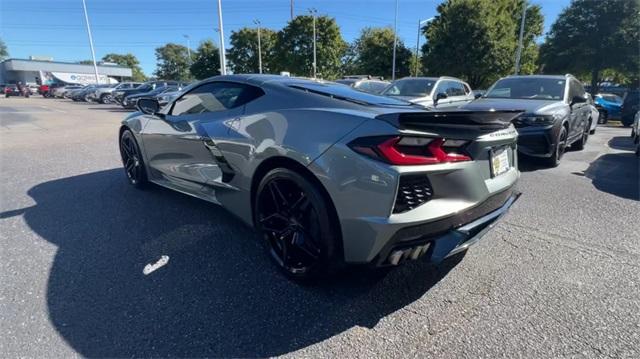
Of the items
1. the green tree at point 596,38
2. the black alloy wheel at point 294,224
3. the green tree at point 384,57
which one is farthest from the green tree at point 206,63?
the black alloy wheel at point 294,224

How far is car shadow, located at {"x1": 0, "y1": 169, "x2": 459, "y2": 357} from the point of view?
1.92 m

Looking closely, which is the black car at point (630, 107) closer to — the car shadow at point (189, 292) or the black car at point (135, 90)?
the car shadow at point (189, 292)

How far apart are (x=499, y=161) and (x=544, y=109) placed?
13.1 feet

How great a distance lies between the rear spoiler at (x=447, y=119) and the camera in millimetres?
1879

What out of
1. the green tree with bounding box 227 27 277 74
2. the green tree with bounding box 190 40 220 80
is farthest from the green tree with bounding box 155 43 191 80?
the green tree with bounding box 227 27 277 74

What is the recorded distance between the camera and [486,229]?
224 centimetres

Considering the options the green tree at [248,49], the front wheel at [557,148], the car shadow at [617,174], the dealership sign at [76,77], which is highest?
the green tree at [248,49]

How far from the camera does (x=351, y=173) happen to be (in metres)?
1.96

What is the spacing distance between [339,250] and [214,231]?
5.16 ft

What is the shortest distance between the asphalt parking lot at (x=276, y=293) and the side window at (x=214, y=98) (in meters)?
1.09

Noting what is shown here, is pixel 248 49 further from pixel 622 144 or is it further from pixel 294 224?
pixel 294 224

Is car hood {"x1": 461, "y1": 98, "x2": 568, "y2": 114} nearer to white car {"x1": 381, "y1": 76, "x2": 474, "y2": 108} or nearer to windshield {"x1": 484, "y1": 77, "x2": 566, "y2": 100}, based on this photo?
windshield {"x1": 484, "y1": 77, "x2": 566, "y2": 100}

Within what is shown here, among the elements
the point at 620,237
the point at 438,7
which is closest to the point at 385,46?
the point at 438,7

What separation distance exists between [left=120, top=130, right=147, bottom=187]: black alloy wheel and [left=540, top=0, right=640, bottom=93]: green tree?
3501 centimetres
